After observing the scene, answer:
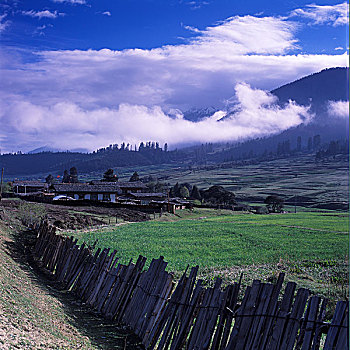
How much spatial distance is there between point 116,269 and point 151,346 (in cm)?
258

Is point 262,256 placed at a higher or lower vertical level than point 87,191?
lower

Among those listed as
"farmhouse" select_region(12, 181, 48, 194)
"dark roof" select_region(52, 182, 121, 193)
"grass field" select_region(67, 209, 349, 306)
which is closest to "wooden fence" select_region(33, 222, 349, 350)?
"grass field" select_region(67, 209, 349, 306)

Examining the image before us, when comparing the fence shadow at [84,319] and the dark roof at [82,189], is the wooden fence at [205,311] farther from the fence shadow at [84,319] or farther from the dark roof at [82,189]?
the dark roof at [82,189]

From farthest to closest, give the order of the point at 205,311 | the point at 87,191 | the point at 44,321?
the point at 87,191, the point at 44,321, the point at 205,311

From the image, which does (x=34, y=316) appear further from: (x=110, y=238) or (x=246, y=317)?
(x=110, y=238)

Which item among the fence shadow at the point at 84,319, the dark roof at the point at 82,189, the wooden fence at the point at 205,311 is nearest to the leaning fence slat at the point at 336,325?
the wooden fence at the point at 205,311

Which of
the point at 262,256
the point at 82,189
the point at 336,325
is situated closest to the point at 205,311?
the point at 336,325

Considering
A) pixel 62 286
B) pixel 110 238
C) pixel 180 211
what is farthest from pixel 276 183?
pixel 62 286

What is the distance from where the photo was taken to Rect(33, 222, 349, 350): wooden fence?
609cm

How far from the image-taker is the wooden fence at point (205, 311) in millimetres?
6094

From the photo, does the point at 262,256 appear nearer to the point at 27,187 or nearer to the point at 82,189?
the point at 82,189

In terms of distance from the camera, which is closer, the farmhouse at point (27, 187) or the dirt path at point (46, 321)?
the dirt path at point (46, 321)

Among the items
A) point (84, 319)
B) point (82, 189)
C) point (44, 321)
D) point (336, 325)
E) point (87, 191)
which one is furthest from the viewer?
point (87, 191)

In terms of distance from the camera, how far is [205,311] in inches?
291
